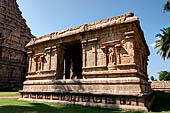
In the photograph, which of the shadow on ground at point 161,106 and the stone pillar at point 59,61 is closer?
the shadow on ground at point 161,106

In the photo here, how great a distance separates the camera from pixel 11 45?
2839 centimetres

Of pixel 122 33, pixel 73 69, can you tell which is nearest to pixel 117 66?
pixel 122 33

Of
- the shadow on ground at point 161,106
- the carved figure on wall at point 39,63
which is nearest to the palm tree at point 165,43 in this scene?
the shadow on ground at point 161,106

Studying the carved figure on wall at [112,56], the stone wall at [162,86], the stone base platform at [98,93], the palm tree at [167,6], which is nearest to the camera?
the stone base platform at [98,93]

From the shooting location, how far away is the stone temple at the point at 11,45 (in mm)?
26527

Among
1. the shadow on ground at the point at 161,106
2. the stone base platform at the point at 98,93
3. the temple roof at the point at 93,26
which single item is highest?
the temple roof at the point at 93,26

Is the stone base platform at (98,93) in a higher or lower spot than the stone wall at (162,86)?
higher

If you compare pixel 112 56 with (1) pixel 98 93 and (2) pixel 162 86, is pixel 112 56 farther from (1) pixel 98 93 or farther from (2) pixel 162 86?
(2) pixel 162 86

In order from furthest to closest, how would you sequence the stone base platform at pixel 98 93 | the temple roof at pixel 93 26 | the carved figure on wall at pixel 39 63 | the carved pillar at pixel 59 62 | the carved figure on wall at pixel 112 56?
the carved figure on wall at pixel 39 63, the carved pillar at pixel 59 62, the carved figure on wall at pixel 112 56, the temple roof at pixel 93 26, the stone base platform at pixel 98 93

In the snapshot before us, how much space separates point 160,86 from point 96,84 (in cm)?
1870

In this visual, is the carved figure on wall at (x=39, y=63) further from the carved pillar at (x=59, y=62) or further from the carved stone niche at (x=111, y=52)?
the carved stone niche at (x=111, y=52)

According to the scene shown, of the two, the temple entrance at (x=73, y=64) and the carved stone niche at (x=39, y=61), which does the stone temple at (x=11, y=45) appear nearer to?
the temple entrance at (x=73, y=64)

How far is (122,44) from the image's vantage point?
8.02 meters

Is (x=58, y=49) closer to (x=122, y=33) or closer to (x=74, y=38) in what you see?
(x=74, y=38)
